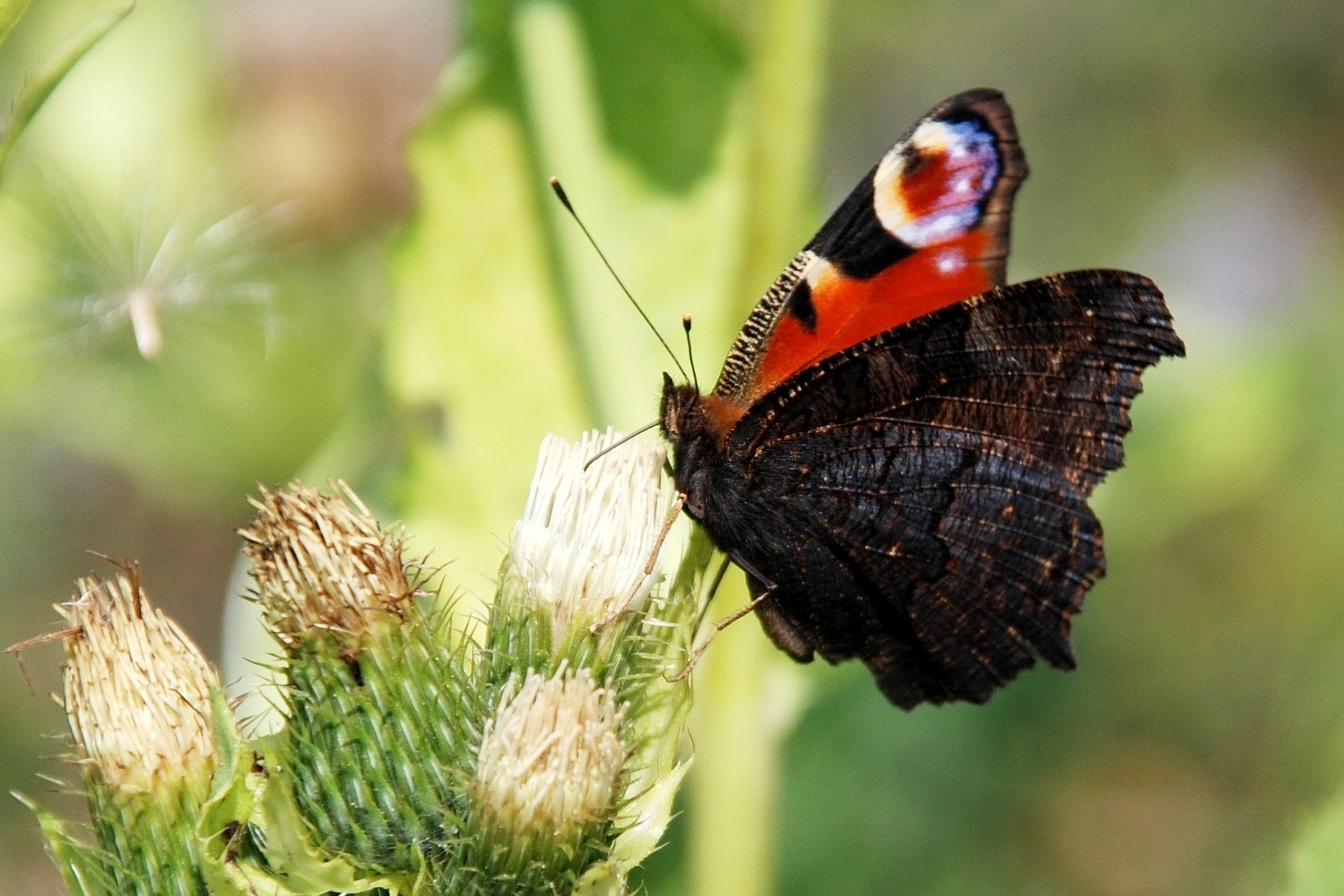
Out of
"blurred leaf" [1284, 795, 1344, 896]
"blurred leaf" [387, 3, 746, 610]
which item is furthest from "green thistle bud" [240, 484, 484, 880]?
"blurred leaf" [1284, 795, 1344, 896]

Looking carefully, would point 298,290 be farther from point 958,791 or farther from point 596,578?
point 958,791

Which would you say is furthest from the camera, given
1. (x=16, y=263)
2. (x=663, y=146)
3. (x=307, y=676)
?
(x=16, y=263)

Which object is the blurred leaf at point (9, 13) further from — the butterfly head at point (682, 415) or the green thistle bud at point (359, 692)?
the butterfly head at point (682, 415)

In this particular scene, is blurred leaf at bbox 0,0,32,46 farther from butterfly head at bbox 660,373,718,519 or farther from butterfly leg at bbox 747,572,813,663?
butterfly leg at bbox 747,572,813,663

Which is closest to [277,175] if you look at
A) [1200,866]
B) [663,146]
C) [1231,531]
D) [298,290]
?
[298,290]

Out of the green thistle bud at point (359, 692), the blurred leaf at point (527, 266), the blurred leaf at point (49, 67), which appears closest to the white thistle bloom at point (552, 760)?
the green thistle bud at point (359, 692)

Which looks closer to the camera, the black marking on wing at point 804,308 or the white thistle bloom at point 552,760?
the white thistle bloom at point 552,760

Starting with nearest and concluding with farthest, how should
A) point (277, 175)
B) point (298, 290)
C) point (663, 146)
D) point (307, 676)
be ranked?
1. point (307, 676)
2. point (663, 146)
3. point (298, 290)
4. point (277, 175)
